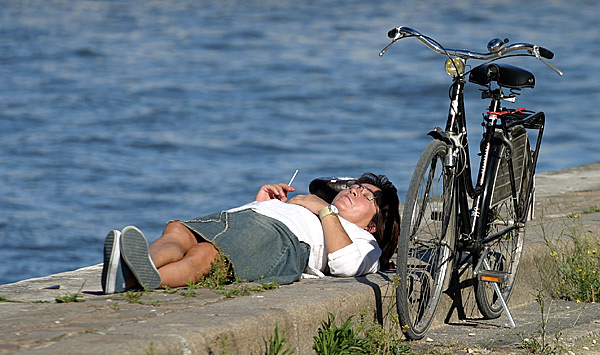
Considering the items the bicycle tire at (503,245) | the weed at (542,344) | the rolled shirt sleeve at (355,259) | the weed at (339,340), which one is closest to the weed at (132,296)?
the weed at (339,340)

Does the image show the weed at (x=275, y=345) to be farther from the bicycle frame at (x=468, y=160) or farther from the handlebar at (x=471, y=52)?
the handlebar at (x=471, y=52)

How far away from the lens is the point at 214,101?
20.6 meters

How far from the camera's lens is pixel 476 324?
4801 mm

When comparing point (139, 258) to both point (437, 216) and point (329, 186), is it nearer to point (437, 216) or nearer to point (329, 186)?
point (437, 216)

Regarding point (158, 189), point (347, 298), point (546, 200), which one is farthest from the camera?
point (158, 189)

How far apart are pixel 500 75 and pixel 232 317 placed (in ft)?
6.92

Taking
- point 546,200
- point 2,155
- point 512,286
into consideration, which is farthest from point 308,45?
point 512,286

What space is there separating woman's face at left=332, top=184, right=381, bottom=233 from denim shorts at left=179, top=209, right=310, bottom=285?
17.1 inches

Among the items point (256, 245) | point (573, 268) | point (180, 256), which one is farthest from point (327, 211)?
point (573, 268)

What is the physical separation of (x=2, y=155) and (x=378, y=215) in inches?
484

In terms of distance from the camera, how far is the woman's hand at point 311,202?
16.1ft

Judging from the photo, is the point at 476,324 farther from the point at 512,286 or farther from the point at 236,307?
the point at 236,307

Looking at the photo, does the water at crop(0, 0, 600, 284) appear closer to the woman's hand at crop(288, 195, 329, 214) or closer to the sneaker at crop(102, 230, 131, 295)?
the woman's hand at crop(288, 195, 329, 214)

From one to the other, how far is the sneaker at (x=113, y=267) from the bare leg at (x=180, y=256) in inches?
8.6
